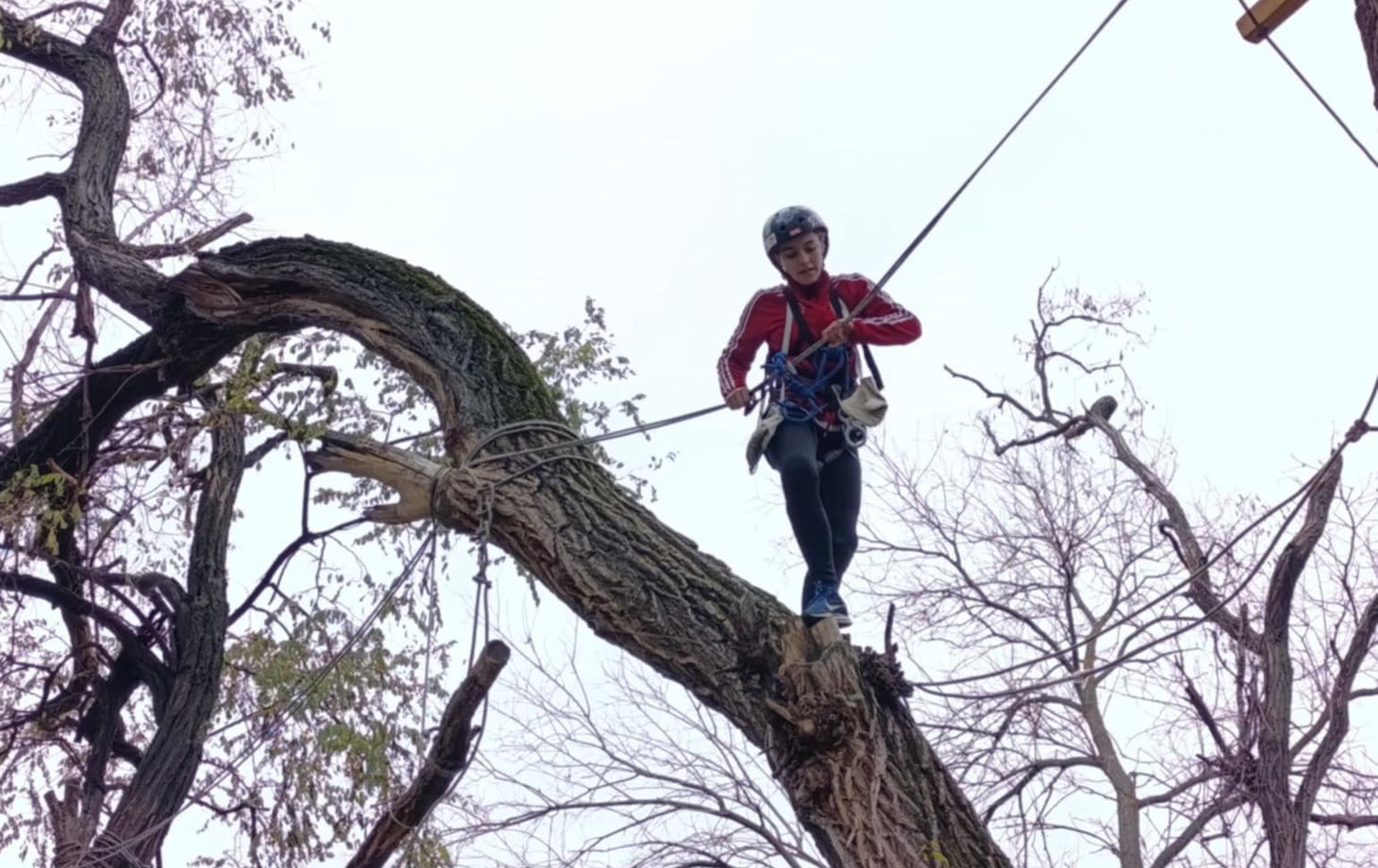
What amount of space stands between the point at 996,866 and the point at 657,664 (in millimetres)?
1048

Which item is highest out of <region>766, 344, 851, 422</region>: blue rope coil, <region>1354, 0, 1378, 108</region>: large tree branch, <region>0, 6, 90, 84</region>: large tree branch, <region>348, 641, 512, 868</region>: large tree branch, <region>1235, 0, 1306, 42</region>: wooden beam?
<region>1235, 0, 1306, 42</region>: wooden beam

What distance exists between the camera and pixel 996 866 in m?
3.78

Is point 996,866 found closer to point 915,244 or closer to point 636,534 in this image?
point 636,534

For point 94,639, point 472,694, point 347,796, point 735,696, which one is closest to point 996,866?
point 735,696

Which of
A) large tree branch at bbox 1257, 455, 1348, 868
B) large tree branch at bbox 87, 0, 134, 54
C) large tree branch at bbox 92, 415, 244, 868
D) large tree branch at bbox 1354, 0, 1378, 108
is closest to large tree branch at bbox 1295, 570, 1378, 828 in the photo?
large tree branch at bbox 1257, 455, 1348, 868

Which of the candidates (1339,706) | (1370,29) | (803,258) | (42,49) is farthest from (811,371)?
(42,49)

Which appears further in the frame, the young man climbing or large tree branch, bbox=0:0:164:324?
large tree branch, bbox=0:0:164:324

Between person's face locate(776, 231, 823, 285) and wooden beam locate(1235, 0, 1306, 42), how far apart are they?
1350 mm

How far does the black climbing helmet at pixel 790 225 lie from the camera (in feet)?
15.5

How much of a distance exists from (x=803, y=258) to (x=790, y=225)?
0.36 feet

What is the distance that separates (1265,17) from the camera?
174 inches

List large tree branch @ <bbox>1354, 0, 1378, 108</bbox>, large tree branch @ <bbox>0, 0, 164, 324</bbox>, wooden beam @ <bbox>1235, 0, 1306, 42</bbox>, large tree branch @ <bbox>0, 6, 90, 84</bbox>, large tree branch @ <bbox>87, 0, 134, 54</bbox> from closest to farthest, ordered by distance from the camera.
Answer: large tree branch @ <bbox>1354, 0, 1378, 108</bbox>
wooden beam @ <bbox>1235, 0, 1306, 42</bbox>
large tree branch @ <bbox>0, 0, 164, 324</bbox>
large tree branch @ <bbox>0, 6, 90, 84</bbox>
large tree branch @ <bbox>87, 0, 134, 54</bbox>

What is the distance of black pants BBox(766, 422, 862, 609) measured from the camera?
4543mm

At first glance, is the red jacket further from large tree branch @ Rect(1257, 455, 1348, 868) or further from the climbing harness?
large tree branch @ Rect(1257, 455, 1348, 868)
